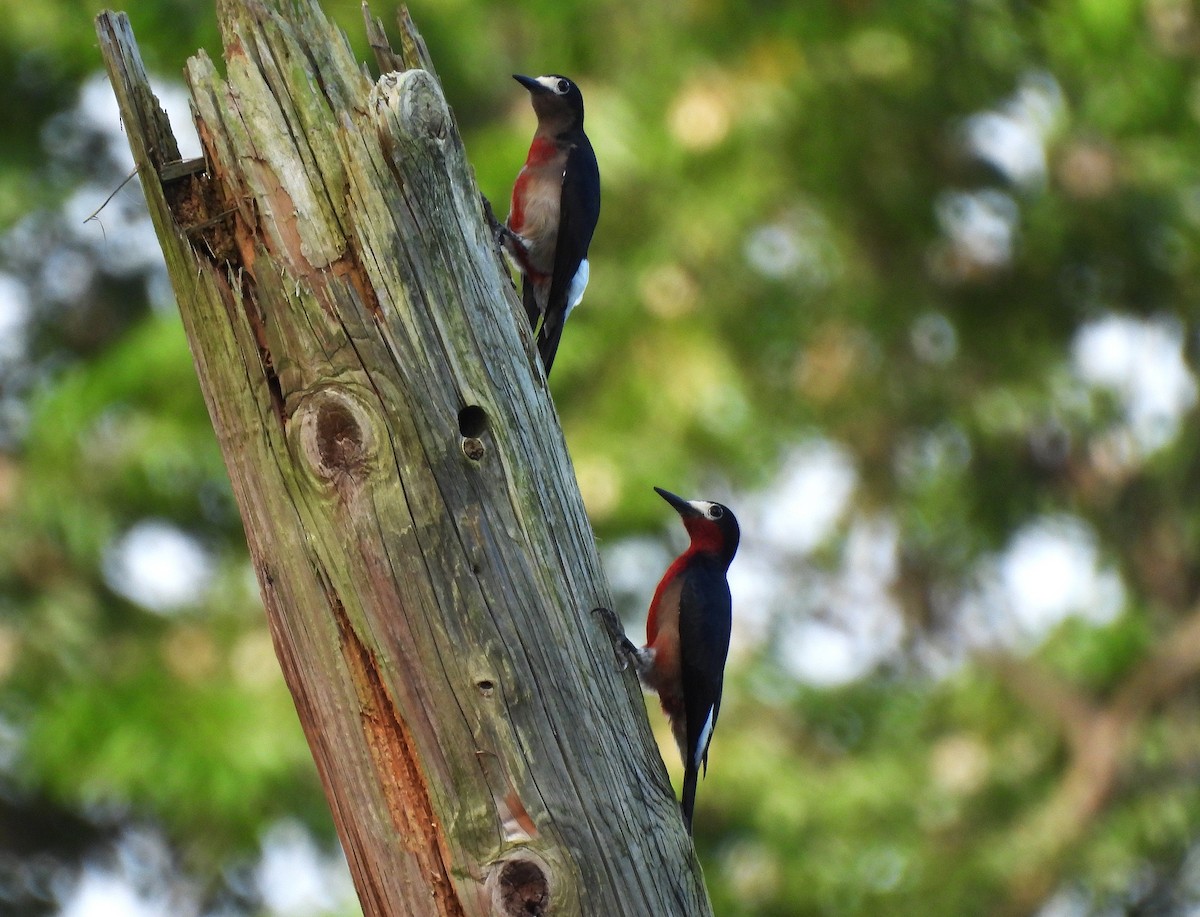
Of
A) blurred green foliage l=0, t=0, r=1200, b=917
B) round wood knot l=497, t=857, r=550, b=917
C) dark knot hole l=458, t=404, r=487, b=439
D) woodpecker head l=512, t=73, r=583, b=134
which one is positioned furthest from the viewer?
blurred green foliage l=0, t=0, r=1200, b=917

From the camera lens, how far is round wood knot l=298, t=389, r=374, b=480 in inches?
118

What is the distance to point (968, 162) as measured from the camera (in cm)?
1327

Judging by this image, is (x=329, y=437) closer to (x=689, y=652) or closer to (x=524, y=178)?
(x=689, y=652)

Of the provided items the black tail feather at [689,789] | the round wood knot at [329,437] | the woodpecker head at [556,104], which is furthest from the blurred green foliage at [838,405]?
the round wood knot at [329,437]

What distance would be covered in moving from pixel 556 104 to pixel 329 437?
10.1 feet

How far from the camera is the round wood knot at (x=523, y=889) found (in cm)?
290

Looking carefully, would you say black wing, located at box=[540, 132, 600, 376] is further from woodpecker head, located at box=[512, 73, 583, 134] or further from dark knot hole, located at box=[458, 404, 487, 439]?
dark knot hole, located at box=[458, 404, 487, 439]

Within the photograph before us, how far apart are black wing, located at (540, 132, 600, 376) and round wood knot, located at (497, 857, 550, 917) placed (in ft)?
8.42

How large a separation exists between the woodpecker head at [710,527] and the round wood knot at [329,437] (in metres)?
2.62

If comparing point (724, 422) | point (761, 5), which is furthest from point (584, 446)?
point (761, 5)

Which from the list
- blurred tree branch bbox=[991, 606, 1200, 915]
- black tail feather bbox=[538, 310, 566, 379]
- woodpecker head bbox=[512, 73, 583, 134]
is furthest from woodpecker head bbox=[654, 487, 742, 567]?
blurred tree branch bbox=[991, 606, 1200, 915]

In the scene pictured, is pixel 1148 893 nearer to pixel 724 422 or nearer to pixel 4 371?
pixel 724 422

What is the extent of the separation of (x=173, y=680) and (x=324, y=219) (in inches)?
342

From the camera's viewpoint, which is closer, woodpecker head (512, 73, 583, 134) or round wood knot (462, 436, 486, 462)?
round wood knot (462, 436, 486, 462)
